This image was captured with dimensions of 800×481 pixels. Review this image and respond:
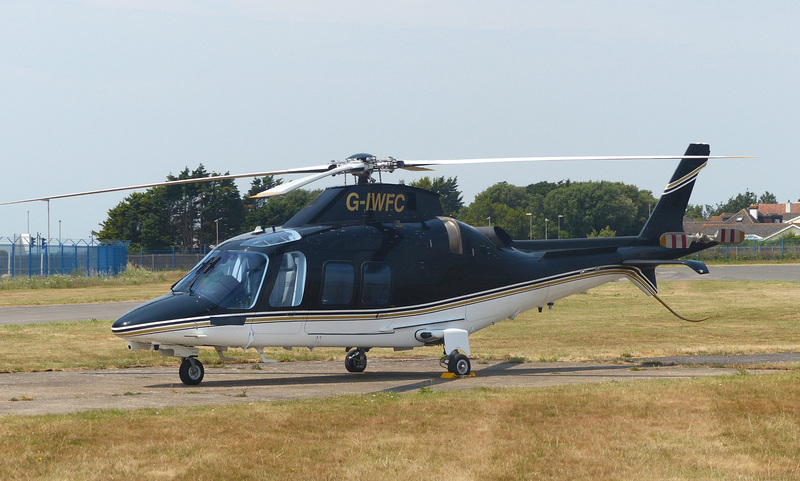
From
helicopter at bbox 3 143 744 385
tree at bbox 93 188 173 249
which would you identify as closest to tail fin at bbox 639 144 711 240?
helicopter at bbox 3 143 744 385

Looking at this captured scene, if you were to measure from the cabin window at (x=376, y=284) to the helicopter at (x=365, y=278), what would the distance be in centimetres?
2

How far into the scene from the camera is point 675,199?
2102 cm

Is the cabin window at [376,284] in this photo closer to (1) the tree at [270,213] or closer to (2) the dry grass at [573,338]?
(2) the dry grass at [573,338]

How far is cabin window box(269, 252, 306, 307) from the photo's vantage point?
51.2ft

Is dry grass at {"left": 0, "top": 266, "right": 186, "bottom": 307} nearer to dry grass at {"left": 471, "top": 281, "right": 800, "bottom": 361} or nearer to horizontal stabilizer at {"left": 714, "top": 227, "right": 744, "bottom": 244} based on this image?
dry grass at {"left": 471, "top": 281, "right": 800, "bottom": 361}

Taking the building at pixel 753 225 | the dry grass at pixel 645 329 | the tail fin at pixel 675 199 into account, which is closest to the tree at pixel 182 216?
the dry grass at pixel 645 329

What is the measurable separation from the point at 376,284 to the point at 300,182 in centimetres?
309

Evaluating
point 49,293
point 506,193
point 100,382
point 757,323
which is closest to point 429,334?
point 100,382

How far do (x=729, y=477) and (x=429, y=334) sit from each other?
30.1 ft

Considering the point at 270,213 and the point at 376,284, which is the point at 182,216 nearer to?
the point at 270,213

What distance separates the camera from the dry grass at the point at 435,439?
8.66m

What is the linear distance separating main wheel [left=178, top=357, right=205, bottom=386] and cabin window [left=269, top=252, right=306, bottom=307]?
1784mm

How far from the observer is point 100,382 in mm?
15969

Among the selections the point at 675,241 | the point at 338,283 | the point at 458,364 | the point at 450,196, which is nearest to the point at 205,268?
the point at 338,283
